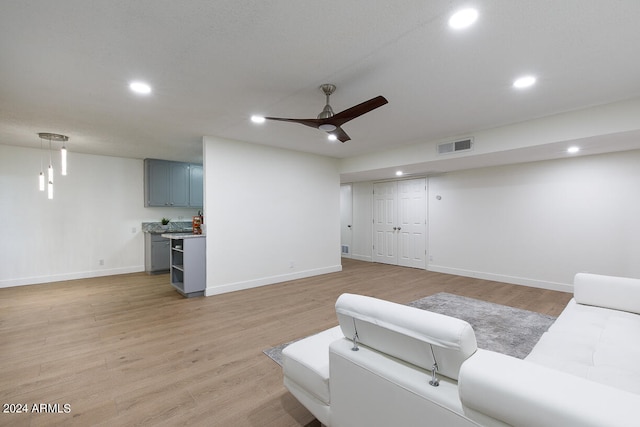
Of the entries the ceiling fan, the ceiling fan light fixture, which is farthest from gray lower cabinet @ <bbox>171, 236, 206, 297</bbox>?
the ceiling fan light fixture

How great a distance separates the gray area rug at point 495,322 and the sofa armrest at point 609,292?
2.21 feet

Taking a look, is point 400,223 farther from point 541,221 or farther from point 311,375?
point 311,375

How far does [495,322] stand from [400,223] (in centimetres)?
397

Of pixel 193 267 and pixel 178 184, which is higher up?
pixel 178 184

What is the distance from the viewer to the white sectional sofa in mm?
860

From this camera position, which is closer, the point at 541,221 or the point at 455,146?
the point at 455,146

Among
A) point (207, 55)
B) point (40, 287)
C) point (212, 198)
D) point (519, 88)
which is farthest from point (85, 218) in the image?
point (519, 88)

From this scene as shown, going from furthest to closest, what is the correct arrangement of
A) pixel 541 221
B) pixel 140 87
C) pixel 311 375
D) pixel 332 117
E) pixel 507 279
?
pixel 507 279 < pixel 541 221 < pixel 140 87 < pixel 332 117 < pixel 311 375

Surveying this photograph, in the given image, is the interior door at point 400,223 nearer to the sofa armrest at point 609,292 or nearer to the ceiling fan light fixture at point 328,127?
the sofa armrest at point 609,292

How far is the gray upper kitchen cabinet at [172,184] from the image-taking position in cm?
640

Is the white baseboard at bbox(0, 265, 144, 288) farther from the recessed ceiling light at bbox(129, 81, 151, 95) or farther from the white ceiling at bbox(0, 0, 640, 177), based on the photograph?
the recessed ceiling light at bbox(129, 81, 151, 95)

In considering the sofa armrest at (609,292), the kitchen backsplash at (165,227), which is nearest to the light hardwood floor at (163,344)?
the kitchen backsplash at (165,227)

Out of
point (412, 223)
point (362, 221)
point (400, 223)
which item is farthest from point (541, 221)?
point (362, 221)

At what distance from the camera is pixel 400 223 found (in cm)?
727
